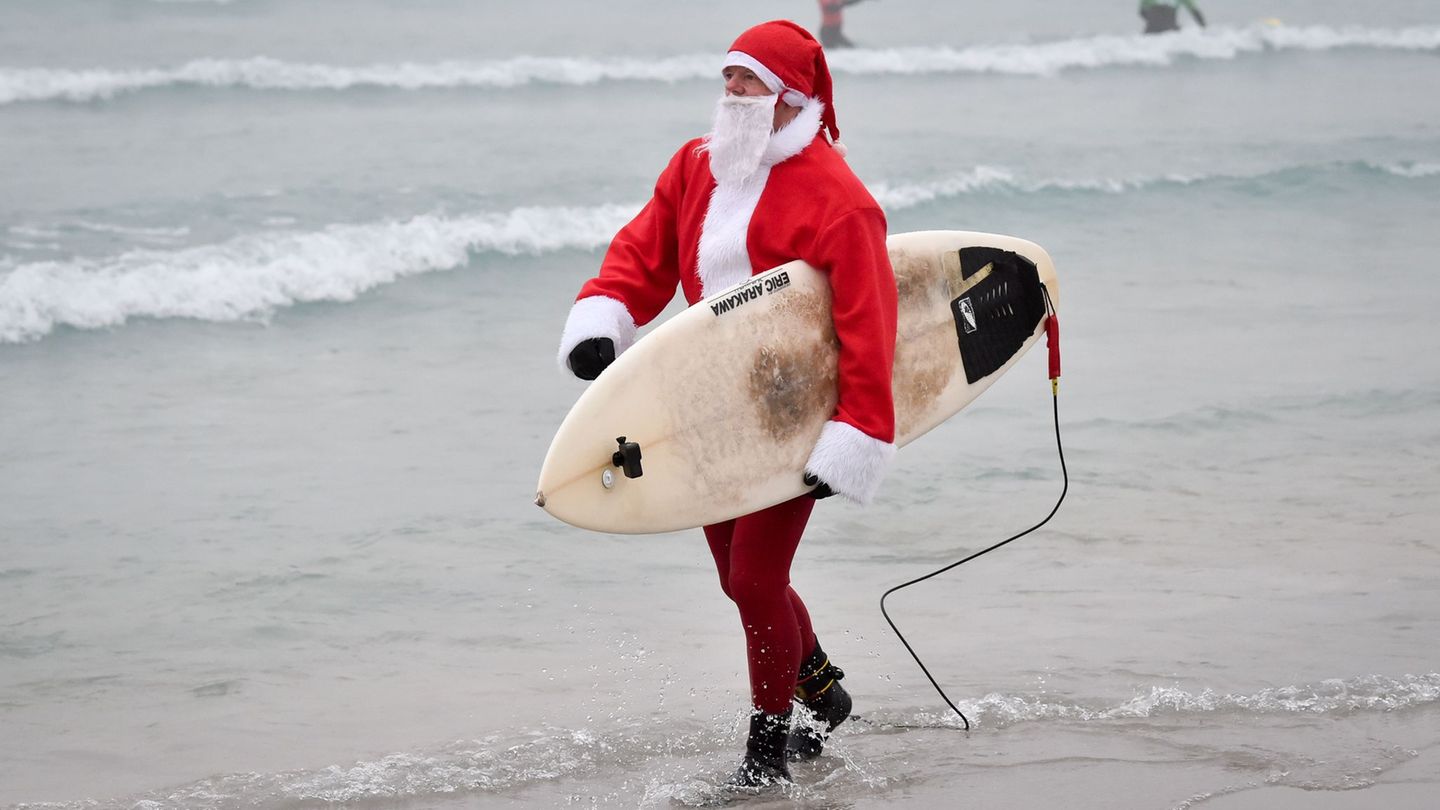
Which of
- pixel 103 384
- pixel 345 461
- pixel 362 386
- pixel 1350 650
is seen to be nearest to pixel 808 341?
pixel 1350 650

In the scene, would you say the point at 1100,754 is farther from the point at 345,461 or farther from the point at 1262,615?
the point at 345,461

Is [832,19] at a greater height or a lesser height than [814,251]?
greater

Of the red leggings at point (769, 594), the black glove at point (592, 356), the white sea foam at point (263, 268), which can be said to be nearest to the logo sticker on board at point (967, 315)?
the red leggings at point (769, 594)

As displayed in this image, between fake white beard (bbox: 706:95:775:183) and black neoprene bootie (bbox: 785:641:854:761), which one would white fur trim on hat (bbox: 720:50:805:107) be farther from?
black neoprene bootie (bbox: 785:641:854:761)

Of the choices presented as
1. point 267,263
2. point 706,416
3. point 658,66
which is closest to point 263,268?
point 267,263

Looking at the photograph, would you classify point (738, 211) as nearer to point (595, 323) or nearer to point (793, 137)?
point (793, 137)

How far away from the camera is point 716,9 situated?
65.1 feet

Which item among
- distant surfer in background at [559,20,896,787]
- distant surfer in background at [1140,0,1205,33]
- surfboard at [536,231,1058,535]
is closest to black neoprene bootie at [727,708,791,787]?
distant surfer in background at [559,20,896,787]

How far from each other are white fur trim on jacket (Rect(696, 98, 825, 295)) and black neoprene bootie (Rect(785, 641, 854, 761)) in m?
0.84

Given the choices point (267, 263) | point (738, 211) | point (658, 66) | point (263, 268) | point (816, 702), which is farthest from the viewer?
point (658, 66)

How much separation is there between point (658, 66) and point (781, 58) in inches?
593

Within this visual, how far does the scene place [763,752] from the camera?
10.3 feet

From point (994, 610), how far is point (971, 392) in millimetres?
983

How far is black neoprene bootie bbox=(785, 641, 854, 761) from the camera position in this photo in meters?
3.32
